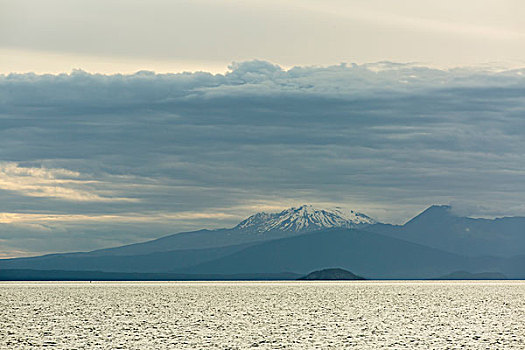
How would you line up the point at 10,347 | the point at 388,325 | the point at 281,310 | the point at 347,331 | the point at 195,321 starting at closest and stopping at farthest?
1. the point at 10,347
2. the point at 347,331
3. the point at 388,325
4. the point at 195,321
5. the point at 281,310

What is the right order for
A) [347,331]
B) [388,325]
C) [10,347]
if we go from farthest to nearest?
1. [388,325]
2. [347,331]
3. [10,347]

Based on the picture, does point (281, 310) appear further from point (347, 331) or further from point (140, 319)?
point (347, 331)

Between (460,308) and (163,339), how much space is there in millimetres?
34022

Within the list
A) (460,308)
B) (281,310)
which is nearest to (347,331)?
(281,310)

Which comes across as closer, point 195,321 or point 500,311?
point 195,321

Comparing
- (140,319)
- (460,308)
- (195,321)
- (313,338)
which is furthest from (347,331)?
(460,308)

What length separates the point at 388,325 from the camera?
171 feet

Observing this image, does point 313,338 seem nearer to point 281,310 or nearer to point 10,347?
point 10,347

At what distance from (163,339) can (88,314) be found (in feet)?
70.5

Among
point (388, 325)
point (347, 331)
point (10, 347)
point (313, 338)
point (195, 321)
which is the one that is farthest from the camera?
point (195, 321)

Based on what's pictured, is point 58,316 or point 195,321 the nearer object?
point 195,321

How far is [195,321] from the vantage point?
57.1 meters

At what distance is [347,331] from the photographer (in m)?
48.1

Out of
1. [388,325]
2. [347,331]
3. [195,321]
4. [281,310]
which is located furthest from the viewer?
[281,310]
